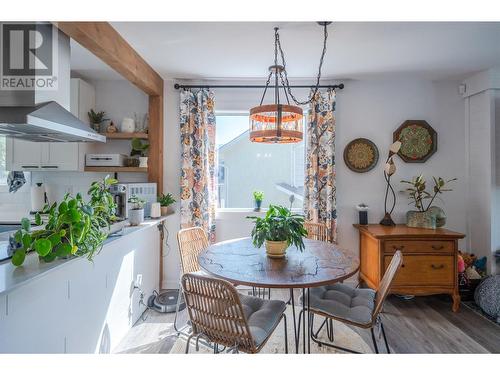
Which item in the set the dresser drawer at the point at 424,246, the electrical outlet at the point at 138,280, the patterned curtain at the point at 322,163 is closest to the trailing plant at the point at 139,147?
the electrical outlet at the point at 138,280

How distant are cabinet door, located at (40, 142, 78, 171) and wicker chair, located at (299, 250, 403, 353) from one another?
278cm

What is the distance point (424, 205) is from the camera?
326 centimetres

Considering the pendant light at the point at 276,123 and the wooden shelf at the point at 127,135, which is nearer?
the pendant light at the point at 276,123

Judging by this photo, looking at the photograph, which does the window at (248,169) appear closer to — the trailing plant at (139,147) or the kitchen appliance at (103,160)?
the trailing plant at (139,147)

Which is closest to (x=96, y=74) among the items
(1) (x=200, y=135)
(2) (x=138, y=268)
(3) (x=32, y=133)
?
(1) (x=200, y=135)

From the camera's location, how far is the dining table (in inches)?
58.7

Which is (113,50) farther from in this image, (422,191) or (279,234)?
(422,191)

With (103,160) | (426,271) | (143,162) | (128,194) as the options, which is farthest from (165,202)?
(426,271)

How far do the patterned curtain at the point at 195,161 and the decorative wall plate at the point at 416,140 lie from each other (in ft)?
7.47

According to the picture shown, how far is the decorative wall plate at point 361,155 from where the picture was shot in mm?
3240

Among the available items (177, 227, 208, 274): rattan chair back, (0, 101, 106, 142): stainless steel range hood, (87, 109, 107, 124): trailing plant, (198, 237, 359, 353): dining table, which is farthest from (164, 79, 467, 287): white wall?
(0, 101, 106, 142): stainless steel range hood

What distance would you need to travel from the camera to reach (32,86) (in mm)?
1654

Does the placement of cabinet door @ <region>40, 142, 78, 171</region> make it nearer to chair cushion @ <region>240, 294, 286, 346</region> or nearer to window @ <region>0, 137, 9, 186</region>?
window @ <region>0, 137, 9, 186</region>
